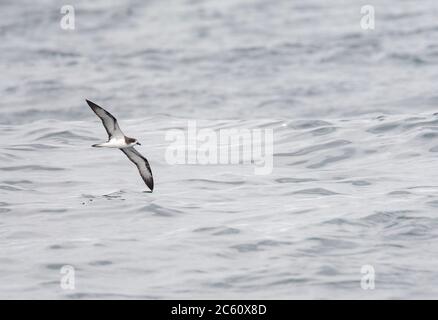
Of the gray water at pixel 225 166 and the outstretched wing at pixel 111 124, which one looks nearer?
the gray water at pixel 225 166

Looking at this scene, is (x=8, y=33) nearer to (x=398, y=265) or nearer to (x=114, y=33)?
(x=114, y=33)

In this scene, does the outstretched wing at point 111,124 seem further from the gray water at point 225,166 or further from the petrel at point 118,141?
the gray water at point 225,166

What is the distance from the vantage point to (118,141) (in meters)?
18.3

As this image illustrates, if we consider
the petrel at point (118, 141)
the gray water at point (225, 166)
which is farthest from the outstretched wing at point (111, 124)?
the gray water at point (225, 166)

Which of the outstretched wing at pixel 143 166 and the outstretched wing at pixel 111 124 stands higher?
the outstretched wing at pixel 111 124

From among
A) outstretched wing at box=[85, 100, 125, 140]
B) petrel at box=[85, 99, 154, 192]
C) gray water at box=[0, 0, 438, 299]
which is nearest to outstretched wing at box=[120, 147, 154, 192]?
petrel at box=[85, 99, 154, 192]

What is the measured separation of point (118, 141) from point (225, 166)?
11.4ft

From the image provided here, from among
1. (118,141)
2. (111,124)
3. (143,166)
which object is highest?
(111,124)

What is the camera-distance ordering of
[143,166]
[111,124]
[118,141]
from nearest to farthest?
[111,124]
[118,141]
[143,166]

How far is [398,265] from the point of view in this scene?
15070 mm

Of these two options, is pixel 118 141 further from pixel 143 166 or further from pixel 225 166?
pixel 225 166

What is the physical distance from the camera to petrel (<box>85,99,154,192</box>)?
1770cm

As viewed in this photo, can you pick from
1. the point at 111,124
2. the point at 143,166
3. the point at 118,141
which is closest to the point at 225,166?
the point at 143,166

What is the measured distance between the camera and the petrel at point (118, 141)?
58.1 feet
